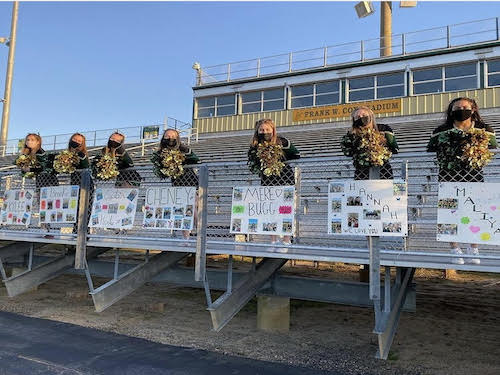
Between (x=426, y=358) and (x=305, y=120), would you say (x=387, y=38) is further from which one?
(x=426, y=358)

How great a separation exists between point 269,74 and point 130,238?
51.3 feet

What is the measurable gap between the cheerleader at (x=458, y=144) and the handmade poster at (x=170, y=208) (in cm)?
275

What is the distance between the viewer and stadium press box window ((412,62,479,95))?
15.6m

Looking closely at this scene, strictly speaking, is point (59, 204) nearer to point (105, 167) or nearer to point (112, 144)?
point (105, 167)

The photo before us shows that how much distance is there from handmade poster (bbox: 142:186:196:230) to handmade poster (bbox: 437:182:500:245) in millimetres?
2754

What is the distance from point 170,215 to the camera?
5.16 m

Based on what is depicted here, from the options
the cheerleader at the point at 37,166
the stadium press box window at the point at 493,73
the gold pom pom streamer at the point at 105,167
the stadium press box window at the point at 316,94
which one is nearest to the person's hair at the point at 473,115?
the gold pom pom streamer at the point at 105,167

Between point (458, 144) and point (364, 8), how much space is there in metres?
20.0

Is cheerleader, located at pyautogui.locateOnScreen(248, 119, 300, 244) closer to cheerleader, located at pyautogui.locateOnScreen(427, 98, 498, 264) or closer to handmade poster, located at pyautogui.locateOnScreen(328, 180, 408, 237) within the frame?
handmade poster, located at pyautogui.locateOnScreen(328, 180, 408, 237)

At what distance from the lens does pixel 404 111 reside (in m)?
16.3

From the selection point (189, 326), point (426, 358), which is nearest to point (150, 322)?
point (189, 326)

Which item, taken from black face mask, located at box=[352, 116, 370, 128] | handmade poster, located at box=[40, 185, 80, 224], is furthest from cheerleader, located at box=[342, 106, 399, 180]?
handmade poster, located at box=[40, 185, 80, 224]

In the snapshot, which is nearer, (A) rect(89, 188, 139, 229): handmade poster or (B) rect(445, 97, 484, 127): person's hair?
(B) rect(445, 97, 484, 127): person's hair

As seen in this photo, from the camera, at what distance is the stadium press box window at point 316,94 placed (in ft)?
59.0
